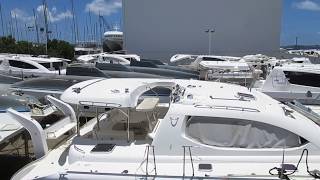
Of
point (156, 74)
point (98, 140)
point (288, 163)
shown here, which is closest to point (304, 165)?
point (288, 163)

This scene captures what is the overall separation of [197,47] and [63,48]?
17348 millimetres

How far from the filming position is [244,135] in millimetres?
4895

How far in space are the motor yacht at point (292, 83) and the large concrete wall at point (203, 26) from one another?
24.8 meters

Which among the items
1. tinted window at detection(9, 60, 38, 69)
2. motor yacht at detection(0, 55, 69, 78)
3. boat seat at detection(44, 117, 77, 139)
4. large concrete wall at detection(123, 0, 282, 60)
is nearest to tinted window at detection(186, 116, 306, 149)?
boat seat at detection(44, 117, 77, 139)

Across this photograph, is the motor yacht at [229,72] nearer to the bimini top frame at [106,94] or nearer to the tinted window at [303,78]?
the tinted window at [303,78]

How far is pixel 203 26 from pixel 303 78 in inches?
1027

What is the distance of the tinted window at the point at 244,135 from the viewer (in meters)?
4.89

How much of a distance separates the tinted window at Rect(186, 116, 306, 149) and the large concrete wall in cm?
3245

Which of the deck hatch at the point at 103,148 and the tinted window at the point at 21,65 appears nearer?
the deck hatch at the point at 103,148

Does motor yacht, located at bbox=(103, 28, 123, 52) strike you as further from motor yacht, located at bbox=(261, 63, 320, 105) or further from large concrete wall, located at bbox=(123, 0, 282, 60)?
motor yacht, located at bbox=(261, 63, 320, 105)

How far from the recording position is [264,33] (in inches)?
1516

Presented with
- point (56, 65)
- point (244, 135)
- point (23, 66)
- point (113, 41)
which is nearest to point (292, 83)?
point (244, 135)

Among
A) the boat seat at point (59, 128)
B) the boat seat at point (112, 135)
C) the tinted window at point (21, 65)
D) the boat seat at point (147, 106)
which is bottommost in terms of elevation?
the tinted window at point (21, 65)

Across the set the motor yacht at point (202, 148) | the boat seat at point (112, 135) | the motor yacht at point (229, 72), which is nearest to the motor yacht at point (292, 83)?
the motor yacht at point (229, 72)
